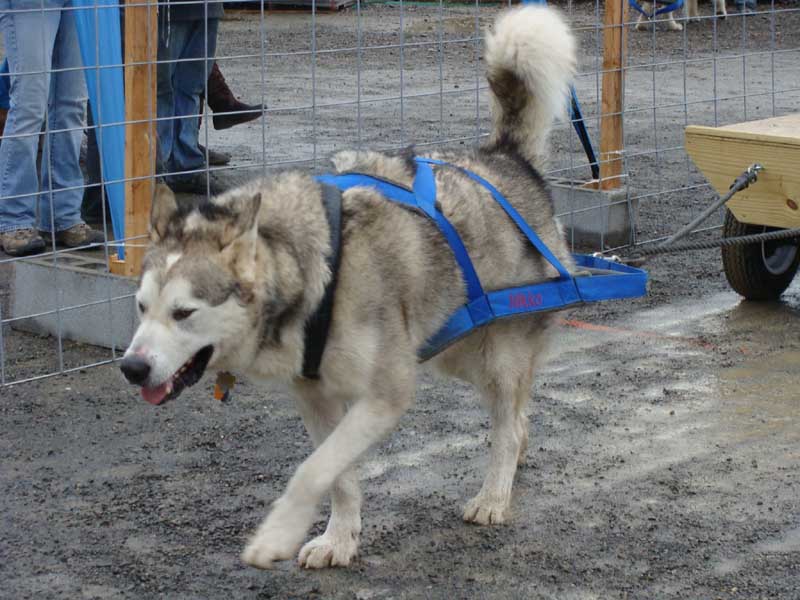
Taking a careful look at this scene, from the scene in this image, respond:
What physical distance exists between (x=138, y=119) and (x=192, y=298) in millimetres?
2594

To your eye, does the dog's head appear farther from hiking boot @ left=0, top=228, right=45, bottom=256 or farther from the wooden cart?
hiking boot @ left=0, top=228, right=45, bottom=256

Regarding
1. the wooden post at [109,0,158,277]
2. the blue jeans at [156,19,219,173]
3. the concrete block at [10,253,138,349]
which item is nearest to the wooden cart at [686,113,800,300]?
the wooden post at [109,0,158,277]

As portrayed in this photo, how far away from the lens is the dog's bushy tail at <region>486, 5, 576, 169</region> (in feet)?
13.9

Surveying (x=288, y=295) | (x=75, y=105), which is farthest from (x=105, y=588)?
(x=75, y=105)

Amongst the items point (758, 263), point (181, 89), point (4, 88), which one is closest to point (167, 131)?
point (181, 89)

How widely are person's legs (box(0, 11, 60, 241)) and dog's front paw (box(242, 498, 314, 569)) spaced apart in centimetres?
320

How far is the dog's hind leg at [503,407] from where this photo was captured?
3.99 metres

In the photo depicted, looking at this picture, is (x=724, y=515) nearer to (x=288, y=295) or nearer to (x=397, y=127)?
(x=288, y=295)

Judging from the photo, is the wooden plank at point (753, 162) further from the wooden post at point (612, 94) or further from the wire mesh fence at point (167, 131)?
the wooden post at point (612, 94)

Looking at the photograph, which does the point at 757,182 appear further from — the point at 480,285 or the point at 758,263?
the point at 480,285

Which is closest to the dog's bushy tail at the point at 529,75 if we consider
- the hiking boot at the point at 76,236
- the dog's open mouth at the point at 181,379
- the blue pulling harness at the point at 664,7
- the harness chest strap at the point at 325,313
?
the harness chest strap at the point at 325,313

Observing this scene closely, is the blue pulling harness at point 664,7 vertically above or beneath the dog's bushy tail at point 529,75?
above

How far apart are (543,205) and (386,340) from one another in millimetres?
1068

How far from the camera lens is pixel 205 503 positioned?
4.07 m
